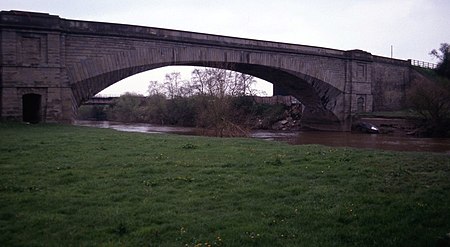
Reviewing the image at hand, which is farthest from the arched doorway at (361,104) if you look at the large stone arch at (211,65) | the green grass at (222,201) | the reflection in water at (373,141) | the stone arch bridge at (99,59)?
the green grass at (222,201)

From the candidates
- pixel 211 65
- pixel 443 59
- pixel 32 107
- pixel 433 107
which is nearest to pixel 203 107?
pixel 211 65

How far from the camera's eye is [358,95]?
3762 cm

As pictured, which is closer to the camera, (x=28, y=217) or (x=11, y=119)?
(x=28, y=217)

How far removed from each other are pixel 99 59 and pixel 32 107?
486cm

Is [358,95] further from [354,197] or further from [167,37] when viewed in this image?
[354,197]

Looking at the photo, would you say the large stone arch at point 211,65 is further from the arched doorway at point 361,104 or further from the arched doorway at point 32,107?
the arched doorway at point 361,104

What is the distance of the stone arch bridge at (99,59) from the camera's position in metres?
20.9

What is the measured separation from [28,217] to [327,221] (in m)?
3.90

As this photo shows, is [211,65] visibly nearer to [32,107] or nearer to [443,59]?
[32,107]

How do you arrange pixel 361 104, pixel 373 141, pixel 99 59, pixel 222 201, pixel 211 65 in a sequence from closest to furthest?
pixel 222 201 < pixel 99 59 < pixel 373 141 < pixel 211 65 < pixel 361 104

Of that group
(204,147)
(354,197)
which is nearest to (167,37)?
(204,147)

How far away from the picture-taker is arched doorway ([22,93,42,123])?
22.1 metres

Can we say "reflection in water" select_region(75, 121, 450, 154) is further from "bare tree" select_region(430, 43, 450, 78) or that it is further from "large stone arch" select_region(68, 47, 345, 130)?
"bare tree" select_region(430, 43, 450, 78)

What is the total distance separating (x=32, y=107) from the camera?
2314 centimetres
